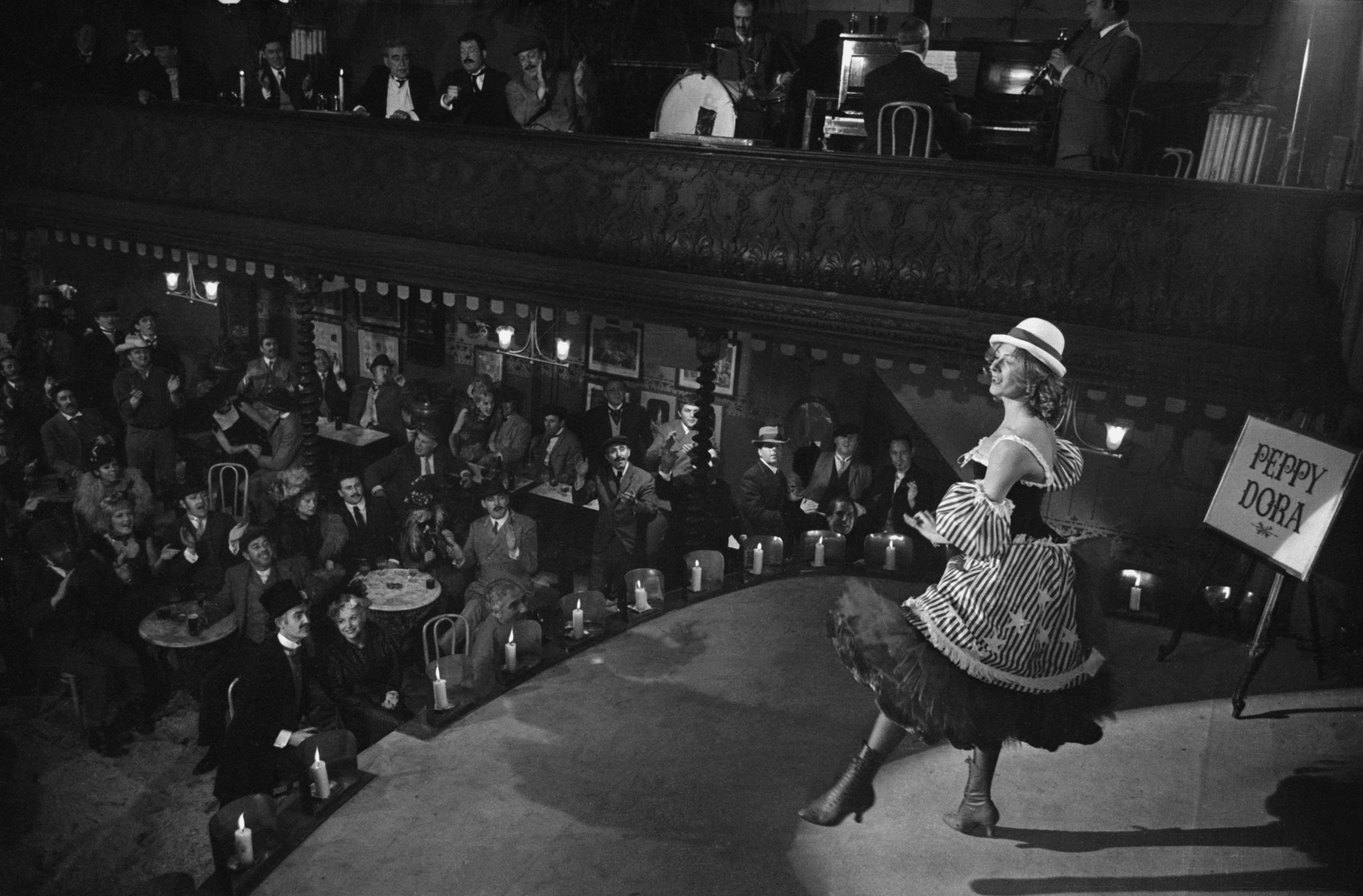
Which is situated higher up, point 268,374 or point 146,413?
point 268,374

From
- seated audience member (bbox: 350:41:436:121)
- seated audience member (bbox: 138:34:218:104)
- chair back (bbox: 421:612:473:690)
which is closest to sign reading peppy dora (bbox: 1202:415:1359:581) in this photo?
chair back (bbox: 421:612:473:690)

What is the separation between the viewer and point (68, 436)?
10641 millimetres

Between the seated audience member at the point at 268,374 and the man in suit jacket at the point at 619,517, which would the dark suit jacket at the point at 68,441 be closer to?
the seated audience member at the point at 268,374

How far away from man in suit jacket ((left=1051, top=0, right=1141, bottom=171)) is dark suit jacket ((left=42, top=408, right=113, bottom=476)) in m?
9.27

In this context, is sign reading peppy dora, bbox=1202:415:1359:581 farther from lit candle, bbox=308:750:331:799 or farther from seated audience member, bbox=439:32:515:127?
seated audience member, bbox=439:32:515:127

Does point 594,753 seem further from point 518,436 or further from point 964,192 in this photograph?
point 518,436

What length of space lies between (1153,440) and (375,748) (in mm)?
8466

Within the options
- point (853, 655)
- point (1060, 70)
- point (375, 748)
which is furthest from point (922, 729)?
point (1060, 70)

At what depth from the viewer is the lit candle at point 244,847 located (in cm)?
492

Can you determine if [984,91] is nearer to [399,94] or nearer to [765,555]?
[765,555]

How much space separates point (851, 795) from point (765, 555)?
3.68 m

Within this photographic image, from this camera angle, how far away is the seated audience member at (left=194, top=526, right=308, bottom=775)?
7586 mm

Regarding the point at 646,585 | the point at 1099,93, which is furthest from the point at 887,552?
the point at 1099,93

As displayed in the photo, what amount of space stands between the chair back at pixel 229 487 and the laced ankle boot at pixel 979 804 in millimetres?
8334
